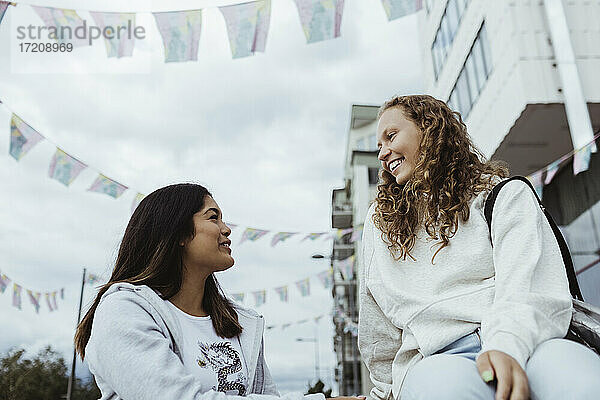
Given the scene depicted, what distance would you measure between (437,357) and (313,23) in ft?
19.4

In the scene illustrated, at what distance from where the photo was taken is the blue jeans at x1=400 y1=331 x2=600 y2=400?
133 centimetres

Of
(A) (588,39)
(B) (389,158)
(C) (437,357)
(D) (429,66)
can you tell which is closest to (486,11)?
(A) (588,39)

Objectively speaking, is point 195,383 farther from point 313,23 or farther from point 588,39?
point 588,39

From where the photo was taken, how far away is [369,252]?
2.30 meters

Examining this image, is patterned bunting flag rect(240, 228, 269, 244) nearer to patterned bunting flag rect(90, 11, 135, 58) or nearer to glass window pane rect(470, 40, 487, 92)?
patterned bunting flag rect(90, 11, 135, 58)

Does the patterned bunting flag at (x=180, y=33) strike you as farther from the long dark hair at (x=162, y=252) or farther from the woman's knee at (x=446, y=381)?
the woman's knee at (x=446, y=381)

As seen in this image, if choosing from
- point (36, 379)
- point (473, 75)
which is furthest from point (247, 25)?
point (36, 379)

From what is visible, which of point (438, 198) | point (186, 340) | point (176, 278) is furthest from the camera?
point (176, 278)

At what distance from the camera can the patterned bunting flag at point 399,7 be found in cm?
678

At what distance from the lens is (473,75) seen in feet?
40.4

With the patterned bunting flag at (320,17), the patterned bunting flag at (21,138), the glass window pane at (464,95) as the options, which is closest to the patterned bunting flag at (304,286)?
the glass window pane at (464,95)

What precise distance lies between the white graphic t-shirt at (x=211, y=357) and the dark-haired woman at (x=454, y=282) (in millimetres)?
555

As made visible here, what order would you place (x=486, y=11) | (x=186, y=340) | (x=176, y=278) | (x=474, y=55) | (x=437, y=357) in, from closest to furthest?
(x=437, y=357)
(x=186, y=340)
(x=176, y=278)
(x=486, y=11)
(x=474, y=55)

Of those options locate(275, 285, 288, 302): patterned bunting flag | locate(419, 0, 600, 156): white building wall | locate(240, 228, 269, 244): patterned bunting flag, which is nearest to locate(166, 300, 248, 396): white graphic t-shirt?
locate(419, 0, 600, 156): white building wall
